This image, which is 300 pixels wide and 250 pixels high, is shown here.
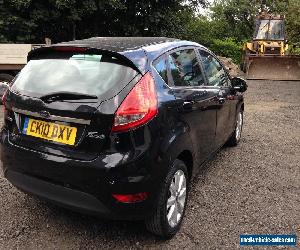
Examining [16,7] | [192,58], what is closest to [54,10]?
[16,7]

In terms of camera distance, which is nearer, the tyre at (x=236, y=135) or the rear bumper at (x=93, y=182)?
the rear bumper at (x=93, y=182)

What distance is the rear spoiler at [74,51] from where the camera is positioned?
299 cm

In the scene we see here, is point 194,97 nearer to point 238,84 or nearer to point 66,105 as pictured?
point 66,105

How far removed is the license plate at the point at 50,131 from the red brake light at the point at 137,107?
358mm

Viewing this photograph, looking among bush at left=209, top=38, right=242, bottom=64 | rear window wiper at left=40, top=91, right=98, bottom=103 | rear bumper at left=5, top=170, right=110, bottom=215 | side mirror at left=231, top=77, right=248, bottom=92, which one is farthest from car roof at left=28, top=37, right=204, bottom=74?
bush at left=209, top=38, right=242, bottom=64

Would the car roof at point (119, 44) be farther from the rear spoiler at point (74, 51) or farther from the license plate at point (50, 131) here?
the license plate at point (50, 131)

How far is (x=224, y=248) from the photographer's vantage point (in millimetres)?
3219

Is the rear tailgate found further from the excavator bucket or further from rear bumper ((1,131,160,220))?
the excavator bucket

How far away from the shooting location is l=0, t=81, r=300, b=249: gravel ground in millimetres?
3262

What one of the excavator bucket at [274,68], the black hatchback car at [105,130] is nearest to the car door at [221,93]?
the black hatchback car at [105,130]

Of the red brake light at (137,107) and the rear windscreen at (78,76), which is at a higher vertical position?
the rear windscreen at (78,76)

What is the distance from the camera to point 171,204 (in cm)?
330

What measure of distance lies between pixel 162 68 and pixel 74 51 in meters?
0.76

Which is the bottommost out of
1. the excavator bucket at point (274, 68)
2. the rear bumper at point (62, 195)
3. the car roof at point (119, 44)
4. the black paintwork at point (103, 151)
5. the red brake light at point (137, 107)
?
the excavator bucket at point (274, 68)
